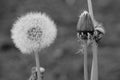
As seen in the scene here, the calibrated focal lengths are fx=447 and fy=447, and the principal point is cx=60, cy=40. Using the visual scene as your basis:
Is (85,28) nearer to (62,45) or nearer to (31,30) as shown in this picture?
(31,30)

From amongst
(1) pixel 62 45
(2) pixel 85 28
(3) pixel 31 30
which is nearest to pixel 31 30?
(3) pixel 31 30

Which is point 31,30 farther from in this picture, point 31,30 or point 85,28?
point 85,28

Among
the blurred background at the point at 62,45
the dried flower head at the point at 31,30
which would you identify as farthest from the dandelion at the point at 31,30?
the blurred background at the point at 62,45

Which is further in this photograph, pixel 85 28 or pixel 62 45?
pixel 62 45

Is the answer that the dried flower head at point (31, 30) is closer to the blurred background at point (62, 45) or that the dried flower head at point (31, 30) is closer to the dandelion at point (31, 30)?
the dandelion at point (31, 30)

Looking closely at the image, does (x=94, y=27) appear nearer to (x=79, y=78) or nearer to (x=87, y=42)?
(x=87, y=42)

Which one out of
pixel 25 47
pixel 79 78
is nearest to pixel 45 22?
pixel 25 47

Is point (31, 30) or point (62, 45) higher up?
point (62, 45)
